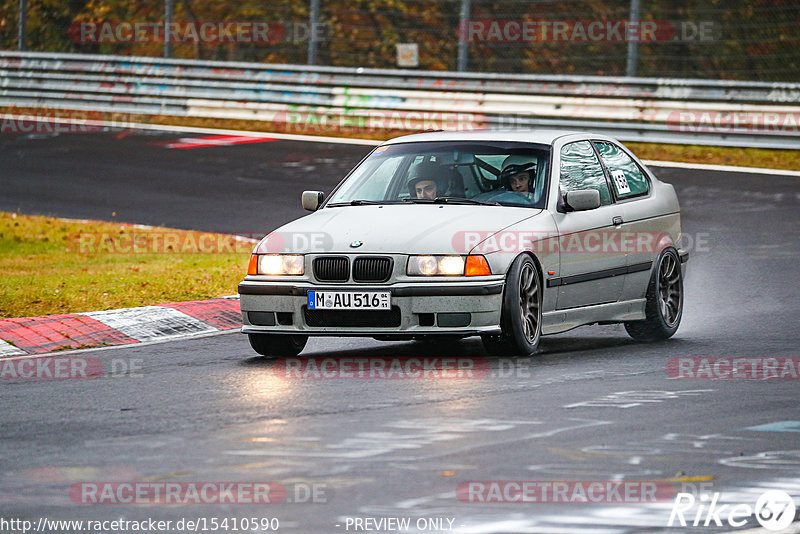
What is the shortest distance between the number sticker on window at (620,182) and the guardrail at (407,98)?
424 inches

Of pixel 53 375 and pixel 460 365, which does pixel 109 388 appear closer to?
pixel 53 375

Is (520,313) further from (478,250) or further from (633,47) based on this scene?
(633,47)

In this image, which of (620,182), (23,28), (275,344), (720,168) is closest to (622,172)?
(620,182)

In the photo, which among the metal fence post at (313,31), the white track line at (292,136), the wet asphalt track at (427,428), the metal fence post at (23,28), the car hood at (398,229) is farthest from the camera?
the metal fence post at (23,28)

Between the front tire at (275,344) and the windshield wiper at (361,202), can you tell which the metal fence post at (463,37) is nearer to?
the windshield wiper at (361,202)

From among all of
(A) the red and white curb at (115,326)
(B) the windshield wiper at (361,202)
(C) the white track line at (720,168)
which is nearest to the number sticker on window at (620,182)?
(B) the windshield wiper at (361,202)

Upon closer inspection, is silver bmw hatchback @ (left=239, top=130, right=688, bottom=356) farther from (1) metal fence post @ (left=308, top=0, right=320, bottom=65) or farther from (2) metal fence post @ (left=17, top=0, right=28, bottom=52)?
(2) metal fence post @ (left=17, top=0, right=28, bottom=52)

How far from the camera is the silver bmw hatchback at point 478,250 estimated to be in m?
9.44

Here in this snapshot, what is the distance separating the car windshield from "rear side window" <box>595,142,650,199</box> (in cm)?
80

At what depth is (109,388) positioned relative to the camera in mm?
8922

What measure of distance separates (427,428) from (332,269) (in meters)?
2.32

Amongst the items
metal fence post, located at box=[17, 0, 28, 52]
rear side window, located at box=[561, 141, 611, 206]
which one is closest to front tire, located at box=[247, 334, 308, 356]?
rear side window, located at box=[561, 141, 611, 206]

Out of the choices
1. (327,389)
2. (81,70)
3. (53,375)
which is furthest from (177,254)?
(81,70)

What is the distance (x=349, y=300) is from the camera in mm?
9484
